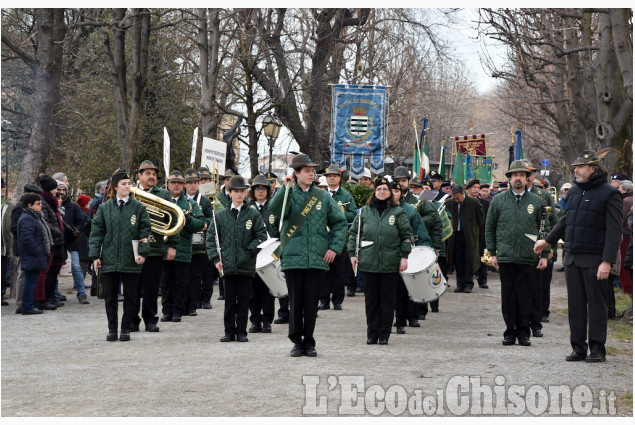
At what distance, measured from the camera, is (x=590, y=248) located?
388 inches

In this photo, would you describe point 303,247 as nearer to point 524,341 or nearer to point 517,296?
point 517,296

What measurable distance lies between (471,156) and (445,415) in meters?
21.6

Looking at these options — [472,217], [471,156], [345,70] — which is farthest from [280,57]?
[472,217]

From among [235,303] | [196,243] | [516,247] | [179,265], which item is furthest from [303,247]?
[196,243]

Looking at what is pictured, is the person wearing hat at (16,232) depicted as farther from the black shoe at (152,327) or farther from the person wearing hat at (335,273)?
the person wearing hat at (335,273)

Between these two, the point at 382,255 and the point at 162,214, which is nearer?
the point at 382,255

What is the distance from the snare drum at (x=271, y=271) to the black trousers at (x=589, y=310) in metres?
3.57

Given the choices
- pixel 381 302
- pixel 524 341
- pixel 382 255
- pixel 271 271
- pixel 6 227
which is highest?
pixel 6 227

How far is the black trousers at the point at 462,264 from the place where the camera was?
1855cm

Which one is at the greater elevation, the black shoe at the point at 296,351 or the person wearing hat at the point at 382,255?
the person wearing hat at the point at 382,255

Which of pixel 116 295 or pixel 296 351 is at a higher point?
pixel 116 295

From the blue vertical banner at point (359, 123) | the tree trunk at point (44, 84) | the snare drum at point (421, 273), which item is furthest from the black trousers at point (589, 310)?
the blue vertical banner at point (359, 123)

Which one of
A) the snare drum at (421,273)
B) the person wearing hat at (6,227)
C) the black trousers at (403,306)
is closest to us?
the snare drum at (421,273)

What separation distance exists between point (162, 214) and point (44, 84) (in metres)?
9.94
